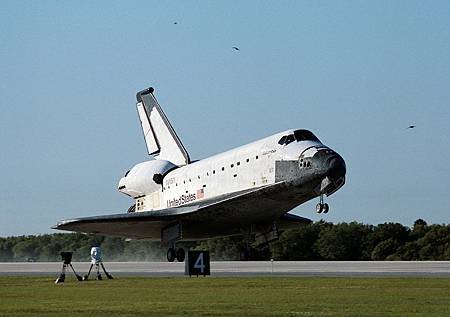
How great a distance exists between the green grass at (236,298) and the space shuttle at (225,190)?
22.6ft

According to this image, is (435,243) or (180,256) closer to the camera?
(180,256)

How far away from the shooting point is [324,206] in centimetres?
2797

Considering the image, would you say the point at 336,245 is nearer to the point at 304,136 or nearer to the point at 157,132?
the point at 157,132

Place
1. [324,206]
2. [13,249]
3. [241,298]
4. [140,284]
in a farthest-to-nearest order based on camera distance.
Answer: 1. [13,249]
2. [324,206]
3. [140,284]
4. [241,298]

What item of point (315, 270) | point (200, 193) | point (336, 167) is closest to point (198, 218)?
point (200, 193)

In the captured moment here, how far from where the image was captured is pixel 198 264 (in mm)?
23594

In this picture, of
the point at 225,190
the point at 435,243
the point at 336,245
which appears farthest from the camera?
the point at 336,245

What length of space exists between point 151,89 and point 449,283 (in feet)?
79.5

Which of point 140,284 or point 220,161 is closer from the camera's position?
point 140,284

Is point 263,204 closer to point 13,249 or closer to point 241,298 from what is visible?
point 241,298

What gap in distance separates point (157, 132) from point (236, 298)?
24.6 m

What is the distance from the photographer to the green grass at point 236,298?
1323cm

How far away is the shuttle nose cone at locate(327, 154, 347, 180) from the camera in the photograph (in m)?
27.1

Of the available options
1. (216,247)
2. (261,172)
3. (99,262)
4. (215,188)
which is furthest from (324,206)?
(216,247)
